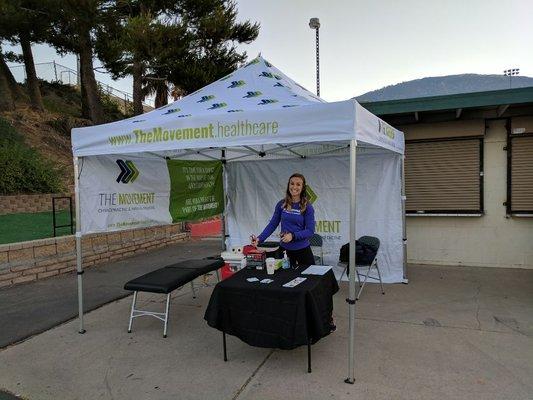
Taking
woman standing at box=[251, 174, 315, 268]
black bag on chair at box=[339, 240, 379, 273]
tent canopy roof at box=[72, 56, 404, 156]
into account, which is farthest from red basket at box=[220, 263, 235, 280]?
tent canopy roof at box=[72, 56, 404, 156]

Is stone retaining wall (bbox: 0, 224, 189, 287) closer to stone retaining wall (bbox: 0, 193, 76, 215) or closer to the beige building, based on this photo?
stone retaining wall (bbox: 0, 193, 76, 215)

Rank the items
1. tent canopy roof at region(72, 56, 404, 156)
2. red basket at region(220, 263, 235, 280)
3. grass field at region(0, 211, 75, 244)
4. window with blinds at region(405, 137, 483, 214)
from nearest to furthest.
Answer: tent canopy roof at region(72, 56, 404, 156) < red basket at region(220, 263, 235, 280) < window with blinds at region(405, 137, 483, 214) < grass field at region(0, 211, 75, 244)

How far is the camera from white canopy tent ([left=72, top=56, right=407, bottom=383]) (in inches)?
127

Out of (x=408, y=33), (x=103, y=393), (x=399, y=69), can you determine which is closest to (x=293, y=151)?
(x=103, y=393)

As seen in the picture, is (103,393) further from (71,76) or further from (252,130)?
(71,76)

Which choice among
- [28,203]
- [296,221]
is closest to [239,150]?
[296,221]

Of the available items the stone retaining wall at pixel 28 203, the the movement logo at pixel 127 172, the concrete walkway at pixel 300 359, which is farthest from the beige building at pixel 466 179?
the stone retaining wall at pixel 28 203

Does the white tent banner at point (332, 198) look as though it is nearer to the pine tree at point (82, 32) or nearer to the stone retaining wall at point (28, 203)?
the stone retaining wall at point (28, 203)

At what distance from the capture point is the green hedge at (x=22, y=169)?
966cm

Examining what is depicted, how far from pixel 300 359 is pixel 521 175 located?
505cm

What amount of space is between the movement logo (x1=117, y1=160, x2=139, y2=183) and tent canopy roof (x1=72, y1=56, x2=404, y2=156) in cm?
66

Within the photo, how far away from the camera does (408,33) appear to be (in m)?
9.36

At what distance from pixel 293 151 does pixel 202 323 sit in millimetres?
3022

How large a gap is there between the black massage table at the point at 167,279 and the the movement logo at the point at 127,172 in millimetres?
1207
